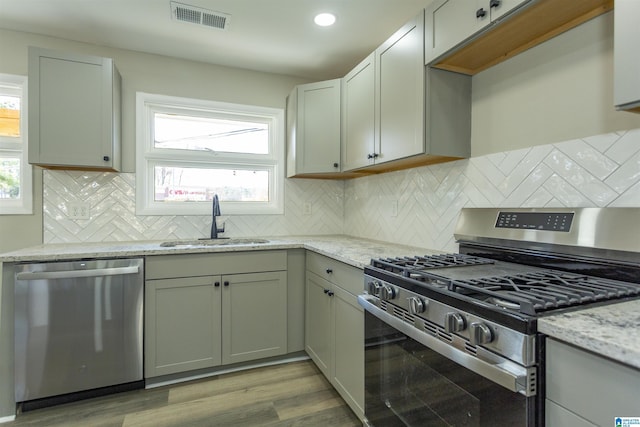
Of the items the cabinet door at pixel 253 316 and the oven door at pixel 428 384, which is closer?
the oven door at pixel 428 384

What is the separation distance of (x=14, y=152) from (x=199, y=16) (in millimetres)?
1665

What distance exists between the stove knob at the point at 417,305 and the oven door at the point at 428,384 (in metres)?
0.07

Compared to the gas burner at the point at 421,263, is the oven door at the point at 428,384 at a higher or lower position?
lower

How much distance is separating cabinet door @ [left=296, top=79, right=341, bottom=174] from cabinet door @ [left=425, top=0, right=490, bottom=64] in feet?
3.45

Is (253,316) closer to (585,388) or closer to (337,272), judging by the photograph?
(337,272)

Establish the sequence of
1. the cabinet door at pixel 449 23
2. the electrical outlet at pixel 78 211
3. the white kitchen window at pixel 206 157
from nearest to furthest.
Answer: the cabinet door at pixel 449 23 < the electrical outlet at pixel 78 211 < the white kitchen window at pixel 206 157

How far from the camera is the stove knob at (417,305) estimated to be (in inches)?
42.9

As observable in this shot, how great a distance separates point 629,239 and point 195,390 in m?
2.37

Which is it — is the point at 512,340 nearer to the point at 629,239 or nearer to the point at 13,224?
the point at 629,239

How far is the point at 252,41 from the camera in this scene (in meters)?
2.39

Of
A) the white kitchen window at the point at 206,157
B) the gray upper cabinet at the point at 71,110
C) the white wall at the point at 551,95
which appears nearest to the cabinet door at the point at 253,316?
the white kitchen window at the point at 206,157

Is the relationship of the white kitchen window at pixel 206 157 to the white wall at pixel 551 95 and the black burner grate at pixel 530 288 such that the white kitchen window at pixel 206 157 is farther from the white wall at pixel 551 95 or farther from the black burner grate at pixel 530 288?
the black burner grate at pixel 530 288

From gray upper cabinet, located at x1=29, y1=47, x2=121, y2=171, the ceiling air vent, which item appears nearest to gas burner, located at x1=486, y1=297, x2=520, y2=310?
the ceiling air vent

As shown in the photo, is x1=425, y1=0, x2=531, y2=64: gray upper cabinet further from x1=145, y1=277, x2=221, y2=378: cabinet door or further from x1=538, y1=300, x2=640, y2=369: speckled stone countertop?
x1=145, y1=277, x2=221, y2=378: cabinet door
